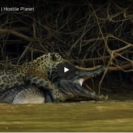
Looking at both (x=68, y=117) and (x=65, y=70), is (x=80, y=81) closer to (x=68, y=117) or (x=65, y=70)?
(x=65, y=70)

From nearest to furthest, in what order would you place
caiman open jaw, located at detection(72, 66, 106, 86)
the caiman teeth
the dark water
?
the dark water → caiman open jaw, located at detection(72, 66, 106, 86) → the caiman teeth

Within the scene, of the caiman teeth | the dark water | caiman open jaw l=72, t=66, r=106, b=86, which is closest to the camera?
the dark water

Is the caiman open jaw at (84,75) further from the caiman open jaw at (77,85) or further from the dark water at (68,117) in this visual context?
the dark water at (68,117)

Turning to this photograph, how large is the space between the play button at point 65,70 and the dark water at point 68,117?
126 centimetres

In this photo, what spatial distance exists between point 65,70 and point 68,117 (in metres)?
1.78

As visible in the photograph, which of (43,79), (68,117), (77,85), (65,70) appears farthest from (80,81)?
(68,117)

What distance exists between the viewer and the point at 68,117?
279 cm

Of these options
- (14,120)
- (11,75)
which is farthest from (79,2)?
(14,120)

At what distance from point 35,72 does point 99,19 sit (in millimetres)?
780

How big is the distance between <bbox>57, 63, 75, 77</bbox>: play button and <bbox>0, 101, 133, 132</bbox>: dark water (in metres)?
1.26

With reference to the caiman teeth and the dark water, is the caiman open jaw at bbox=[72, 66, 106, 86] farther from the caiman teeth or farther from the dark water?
the dark water

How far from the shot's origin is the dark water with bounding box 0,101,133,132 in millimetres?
2598

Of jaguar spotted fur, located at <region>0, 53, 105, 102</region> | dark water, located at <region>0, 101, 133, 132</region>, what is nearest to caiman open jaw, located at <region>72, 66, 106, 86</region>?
jaguar spotted fur, located at <region>0, 53, 105, 102</region>

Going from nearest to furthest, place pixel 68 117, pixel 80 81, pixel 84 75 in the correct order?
pixel 68 117 < pixel 84 75 < pixel 80 81
